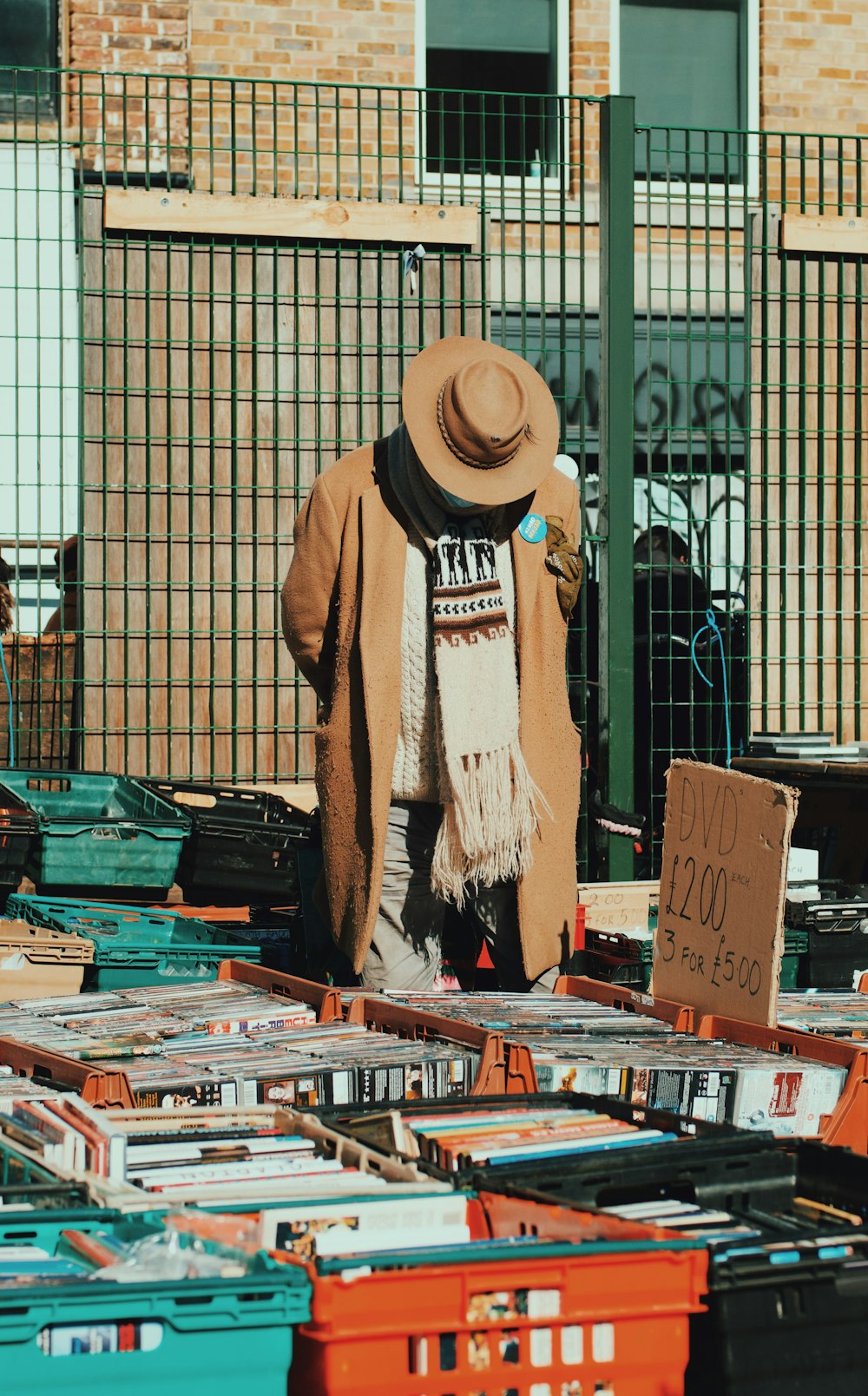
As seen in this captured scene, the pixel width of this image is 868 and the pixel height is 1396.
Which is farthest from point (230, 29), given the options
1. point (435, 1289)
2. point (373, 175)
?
point (435, 1289)

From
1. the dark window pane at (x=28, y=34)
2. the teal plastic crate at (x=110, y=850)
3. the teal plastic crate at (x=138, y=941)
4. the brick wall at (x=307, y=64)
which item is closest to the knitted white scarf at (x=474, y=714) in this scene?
the teal plastic crate at (x=138, y=941)

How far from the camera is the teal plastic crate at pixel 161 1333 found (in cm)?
209

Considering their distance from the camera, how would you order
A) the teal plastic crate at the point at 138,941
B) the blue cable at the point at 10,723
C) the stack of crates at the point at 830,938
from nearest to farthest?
the teal plastic crate at the point at 138,941 < the stack of crates at the point at 830,938 < the blue cable at the point at 10,723

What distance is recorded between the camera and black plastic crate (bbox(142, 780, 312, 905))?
6352mm

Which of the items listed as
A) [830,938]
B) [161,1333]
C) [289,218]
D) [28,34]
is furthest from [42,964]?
[28,34]

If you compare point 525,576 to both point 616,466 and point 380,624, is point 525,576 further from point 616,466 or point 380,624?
point 616,466

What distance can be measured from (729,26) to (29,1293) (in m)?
12.5

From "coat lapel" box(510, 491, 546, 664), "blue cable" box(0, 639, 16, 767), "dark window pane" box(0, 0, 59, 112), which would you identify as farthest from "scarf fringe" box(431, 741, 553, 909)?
"dark window pane" box(0, 0, 59, 112)

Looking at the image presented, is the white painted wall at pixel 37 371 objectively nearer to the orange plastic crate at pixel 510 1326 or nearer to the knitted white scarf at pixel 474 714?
the knitted white scarf at pixel 474 714

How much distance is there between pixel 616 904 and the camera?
258 inches

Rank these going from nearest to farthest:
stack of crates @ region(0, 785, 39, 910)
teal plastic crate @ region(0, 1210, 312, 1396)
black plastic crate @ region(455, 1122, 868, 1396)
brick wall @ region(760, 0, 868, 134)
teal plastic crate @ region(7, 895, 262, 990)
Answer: teal plastic crate @ region(0, 1210, 312, 1396)
black plastic crate @ region(455, 1122, 868, 1396)
teal plastic crate @ region(7, 895, 262, 990)
stack of crates @ region(0, 785, 39, 910)
brick wall @ region(760, 0, 868, 134)

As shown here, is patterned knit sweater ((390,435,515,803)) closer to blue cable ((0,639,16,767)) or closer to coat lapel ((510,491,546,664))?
coat lapel ((510,491,546,664))

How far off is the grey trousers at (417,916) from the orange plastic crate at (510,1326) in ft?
8.69

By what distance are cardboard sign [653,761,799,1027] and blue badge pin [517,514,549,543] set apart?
918mm
